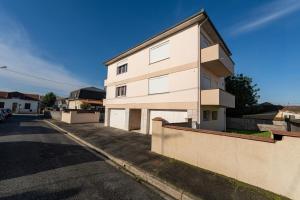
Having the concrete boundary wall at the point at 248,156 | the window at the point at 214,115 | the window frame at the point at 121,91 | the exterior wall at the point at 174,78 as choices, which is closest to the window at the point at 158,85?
the exterior wall at the point at 174,78

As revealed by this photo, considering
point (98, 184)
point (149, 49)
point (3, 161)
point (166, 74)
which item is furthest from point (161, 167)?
point (149, 49)

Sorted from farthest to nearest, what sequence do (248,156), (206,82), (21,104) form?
(21,104), (206,82), (248,156)

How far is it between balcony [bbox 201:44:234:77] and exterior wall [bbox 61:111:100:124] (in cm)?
1792

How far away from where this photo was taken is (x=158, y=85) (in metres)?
13.3

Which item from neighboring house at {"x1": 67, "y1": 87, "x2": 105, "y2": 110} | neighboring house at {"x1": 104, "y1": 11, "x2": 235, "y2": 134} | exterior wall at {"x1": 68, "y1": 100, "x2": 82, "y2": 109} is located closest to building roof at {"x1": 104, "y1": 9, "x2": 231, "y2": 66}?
neighboring house at {"x1": 104, "y1": 11, "x2": 235, "y2": 134}

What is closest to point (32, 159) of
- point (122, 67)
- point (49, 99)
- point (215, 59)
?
point (215, 59)

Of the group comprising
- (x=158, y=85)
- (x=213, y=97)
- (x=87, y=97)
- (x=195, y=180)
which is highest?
(x=87, y=97)

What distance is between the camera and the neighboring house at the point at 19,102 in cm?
4984

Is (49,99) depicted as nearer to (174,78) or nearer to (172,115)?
(172,115)

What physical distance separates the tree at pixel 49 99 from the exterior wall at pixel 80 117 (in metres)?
34.9

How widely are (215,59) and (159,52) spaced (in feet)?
16.3

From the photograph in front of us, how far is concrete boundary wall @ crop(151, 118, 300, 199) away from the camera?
4.18 meters

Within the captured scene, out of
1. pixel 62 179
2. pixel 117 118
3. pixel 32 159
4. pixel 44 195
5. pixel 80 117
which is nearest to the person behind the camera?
pixel 44 195

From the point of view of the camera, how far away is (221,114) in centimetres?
1588
